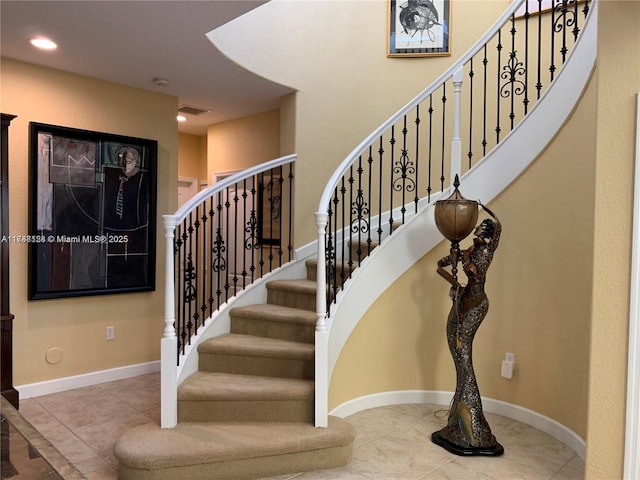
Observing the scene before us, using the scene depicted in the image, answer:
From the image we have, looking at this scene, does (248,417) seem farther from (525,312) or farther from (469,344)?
(525,312)

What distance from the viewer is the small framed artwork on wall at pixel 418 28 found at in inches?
176

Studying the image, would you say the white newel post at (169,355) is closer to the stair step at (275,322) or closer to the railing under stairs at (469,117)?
the stair step at (275,322)

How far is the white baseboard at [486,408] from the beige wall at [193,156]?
3907mm

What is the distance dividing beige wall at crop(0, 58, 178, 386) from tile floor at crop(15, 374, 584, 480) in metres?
0.38

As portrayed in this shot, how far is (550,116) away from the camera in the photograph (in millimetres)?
2947

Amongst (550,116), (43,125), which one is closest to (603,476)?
(550,116)

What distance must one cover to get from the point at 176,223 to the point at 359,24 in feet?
9.84

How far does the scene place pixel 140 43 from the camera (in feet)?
10.5

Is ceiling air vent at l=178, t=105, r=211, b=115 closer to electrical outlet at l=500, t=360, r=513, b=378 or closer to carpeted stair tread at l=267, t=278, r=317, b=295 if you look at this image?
carpeted stair tread at l=267, t=278, r=317, b=295

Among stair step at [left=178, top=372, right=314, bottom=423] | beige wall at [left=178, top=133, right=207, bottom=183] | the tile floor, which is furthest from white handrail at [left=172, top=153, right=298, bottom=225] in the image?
beige wall at [left=178, top=133, right=207, bottom=183]

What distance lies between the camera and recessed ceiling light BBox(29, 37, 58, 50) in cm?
315

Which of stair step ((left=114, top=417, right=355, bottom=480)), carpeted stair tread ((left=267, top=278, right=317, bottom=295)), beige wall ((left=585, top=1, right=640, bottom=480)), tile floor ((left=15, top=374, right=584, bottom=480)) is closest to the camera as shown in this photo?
beige wall ((left=585, top=1, right=640, bottom=480))

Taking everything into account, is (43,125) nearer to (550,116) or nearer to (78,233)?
(78,233)

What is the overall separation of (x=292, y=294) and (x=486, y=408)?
1.69 meters
